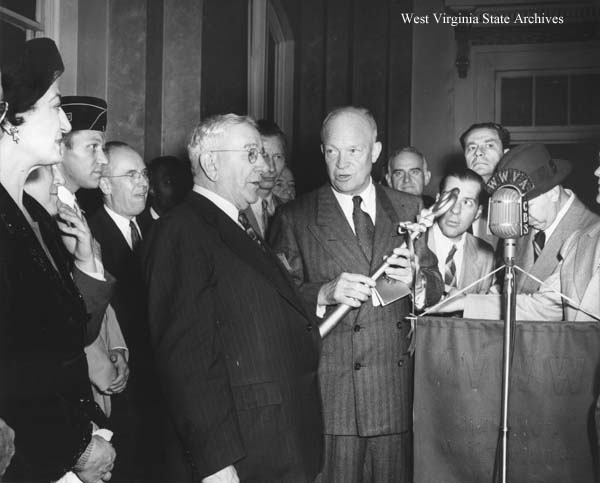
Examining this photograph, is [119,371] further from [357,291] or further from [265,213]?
[265,213]

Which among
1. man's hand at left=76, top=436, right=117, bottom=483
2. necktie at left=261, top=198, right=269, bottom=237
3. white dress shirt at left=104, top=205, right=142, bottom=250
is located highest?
necktie at left=261, top=198, right=269, bottom=237

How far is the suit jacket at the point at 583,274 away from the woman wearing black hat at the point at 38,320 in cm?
161

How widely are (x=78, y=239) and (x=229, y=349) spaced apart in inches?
23.2

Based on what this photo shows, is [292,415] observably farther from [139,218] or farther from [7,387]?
[139,218]

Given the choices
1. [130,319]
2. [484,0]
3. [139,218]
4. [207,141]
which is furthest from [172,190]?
[484,0]

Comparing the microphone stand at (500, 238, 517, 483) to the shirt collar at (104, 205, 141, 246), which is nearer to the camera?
the microphone stand at (500, 238, 517, 483)

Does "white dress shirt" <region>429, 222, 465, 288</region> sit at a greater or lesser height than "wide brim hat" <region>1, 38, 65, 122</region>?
lesser

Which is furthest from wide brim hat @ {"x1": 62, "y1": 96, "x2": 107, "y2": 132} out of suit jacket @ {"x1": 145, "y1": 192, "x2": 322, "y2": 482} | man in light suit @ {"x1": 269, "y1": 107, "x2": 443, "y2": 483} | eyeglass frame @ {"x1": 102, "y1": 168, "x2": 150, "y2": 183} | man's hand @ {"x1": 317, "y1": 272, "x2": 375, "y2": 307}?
man's hand @ {"x1": 317, "y1": 272, "x2": 375, "y2": 307}

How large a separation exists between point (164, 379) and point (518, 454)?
1.28m

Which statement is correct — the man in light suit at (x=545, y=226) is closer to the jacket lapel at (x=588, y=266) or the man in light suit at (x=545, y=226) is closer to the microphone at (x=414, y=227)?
the jacket lapel at (x=588, y=266)

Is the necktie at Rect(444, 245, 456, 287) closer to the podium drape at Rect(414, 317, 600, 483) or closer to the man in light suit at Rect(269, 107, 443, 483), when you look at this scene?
the man in light suit at Rect(269, 107, 443, 483)

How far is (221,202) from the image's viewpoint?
2.14 m

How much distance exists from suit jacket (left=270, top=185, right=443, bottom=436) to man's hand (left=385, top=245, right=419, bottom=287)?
107mm

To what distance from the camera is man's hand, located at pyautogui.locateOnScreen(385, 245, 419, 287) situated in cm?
243
